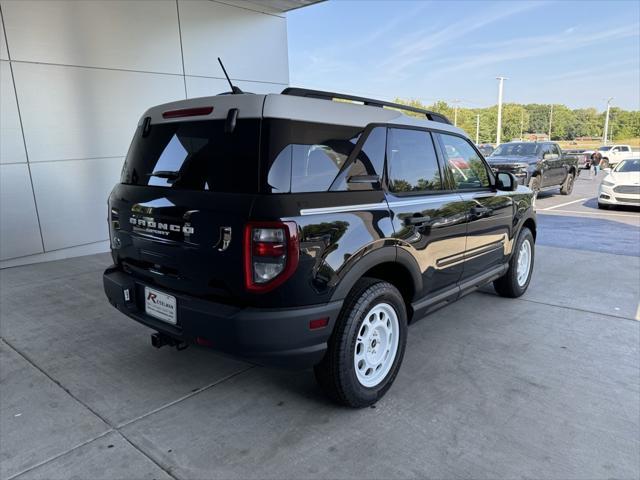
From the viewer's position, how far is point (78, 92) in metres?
6.77

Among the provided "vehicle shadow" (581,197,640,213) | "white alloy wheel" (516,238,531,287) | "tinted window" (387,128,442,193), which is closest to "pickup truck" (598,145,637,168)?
"vehicle shadow" (581,197,640,213)

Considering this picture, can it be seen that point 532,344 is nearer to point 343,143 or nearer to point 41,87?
point 343,143

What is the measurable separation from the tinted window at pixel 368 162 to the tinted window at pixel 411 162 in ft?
0.28

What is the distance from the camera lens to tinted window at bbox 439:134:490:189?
368 centimetres

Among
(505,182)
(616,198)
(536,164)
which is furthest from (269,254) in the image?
(536,164)

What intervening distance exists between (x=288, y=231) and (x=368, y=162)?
0.89m

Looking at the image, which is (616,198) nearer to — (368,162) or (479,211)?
(479,211)

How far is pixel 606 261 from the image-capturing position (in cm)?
648

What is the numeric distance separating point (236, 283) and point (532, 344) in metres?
2.74

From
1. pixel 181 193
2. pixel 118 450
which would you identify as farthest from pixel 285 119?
pixel 118 450

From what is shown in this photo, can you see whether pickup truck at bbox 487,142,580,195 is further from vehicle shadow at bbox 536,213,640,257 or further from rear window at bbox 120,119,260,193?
rear window at bbox 120,119,260,193

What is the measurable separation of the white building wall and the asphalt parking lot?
2.65 m

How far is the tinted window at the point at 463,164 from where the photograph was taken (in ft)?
12.1

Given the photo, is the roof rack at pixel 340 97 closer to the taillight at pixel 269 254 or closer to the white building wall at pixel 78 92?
the taillight at pixel 269 254
